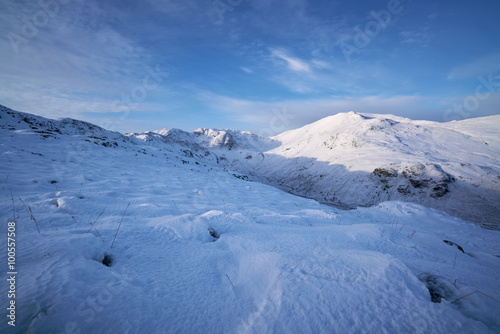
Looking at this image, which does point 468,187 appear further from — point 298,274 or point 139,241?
point 139,241

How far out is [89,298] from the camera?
1.55m

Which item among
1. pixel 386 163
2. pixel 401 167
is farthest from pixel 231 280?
pixel 386 163

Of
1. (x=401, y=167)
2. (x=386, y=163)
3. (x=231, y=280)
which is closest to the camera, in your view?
(x=231, y=280)

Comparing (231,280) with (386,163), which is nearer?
(231,280)

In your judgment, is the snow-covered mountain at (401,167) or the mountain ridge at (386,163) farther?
the snow-covered mountain at (401,167)

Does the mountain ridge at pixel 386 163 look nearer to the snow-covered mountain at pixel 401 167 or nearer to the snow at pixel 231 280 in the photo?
the snow-covered mountain at pixel 401 167

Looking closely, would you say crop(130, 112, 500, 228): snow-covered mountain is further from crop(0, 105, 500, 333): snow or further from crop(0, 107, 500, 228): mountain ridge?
crop(0, 105, 500, 333): snow

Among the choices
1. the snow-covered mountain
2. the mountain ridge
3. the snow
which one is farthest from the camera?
the snow-covered mountain

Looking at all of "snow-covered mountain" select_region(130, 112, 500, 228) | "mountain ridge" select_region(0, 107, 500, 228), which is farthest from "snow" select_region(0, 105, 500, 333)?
"snow-covered mountain" select_region(130, 112, 500, 228)

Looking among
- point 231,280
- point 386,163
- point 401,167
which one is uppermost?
point 386,163

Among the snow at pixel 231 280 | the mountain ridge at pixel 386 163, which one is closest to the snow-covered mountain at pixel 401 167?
the mountain ridge at pixel 386 163

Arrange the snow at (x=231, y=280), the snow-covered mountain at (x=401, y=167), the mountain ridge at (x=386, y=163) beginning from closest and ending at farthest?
the snow at (x=231, y=280), the mountain ridge at (x=386, y=163), the snow-covered mountain at (x=401, y=167)

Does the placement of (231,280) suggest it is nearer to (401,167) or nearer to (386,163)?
(401,167)

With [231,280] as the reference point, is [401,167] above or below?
above
